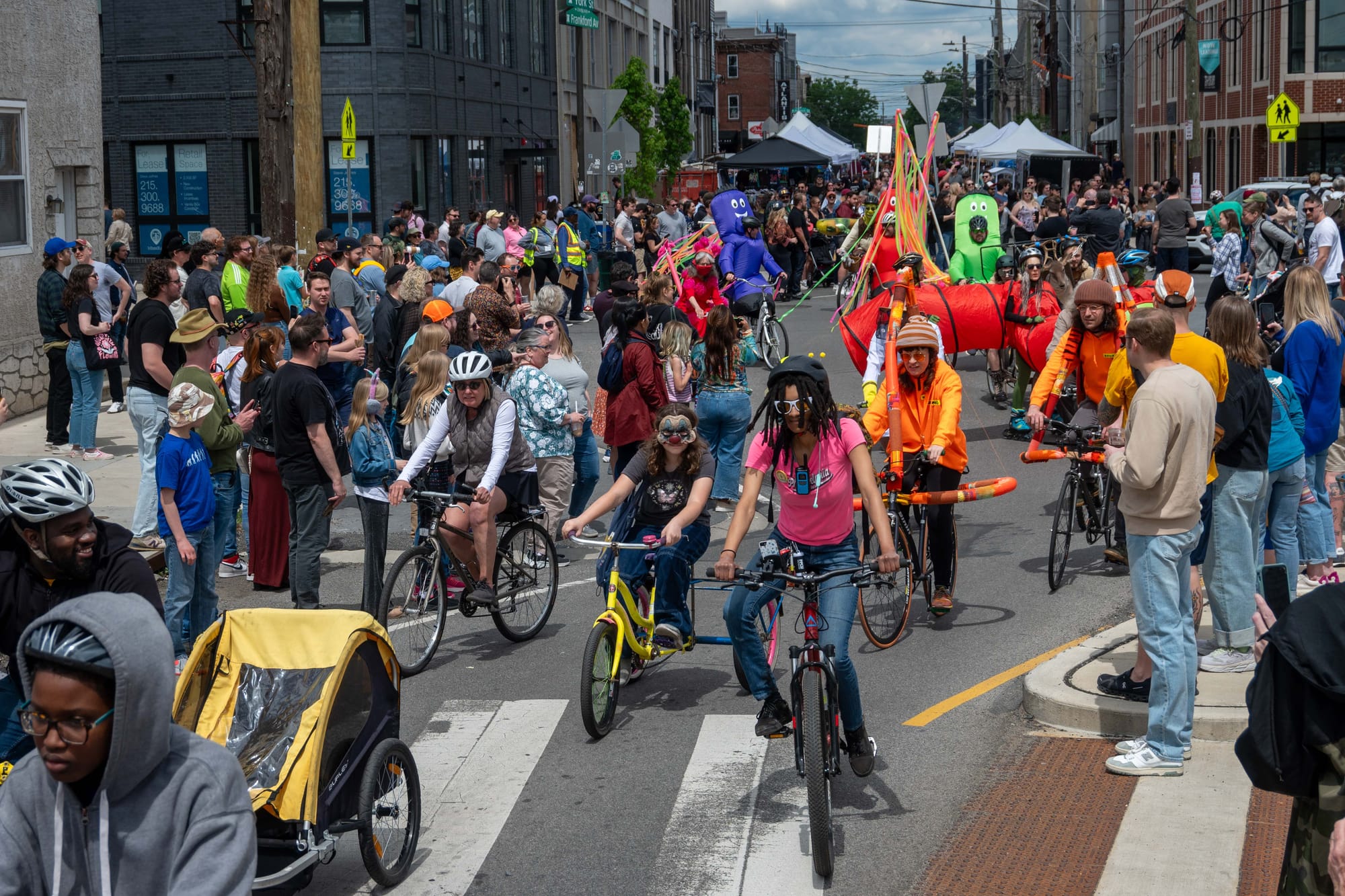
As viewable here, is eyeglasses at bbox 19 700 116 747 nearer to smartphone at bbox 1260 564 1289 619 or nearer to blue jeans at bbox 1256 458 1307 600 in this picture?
smartphone at bbox 1260 564 1289 619

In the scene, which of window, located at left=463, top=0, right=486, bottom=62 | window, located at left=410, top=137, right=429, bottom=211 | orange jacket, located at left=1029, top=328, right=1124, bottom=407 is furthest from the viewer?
window, located at left=463, top=0, right=486, bottom=62

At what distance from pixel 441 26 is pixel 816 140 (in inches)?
404

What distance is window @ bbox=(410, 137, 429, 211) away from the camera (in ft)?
116

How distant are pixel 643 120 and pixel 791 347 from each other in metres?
28.6

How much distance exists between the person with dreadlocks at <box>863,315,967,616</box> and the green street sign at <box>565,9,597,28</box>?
96.3 ft

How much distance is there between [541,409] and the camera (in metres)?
10.6

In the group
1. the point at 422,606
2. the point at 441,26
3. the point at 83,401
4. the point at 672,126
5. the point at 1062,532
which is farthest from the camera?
the point at 672,126

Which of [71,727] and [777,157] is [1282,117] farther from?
[71,727]

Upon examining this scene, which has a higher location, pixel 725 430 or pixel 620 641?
pixel 725 430

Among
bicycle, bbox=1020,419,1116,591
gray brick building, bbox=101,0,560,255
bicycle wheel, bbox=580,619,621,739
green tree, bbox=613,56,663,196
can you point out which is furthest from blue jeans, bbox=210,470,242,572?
green tree, bbox=613,56,663,196

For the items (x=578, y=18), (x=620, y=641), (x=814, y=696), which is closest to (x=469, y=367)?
(x=620, y=641)

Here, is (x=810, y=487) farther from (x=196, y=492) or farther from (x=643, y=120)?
(x=643, y=120)

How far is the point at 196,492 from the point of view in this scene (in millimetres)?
8195

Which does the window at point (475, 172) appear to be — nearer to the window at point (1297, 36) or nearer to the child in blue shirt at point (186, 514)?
the window at point (1297, 36)
